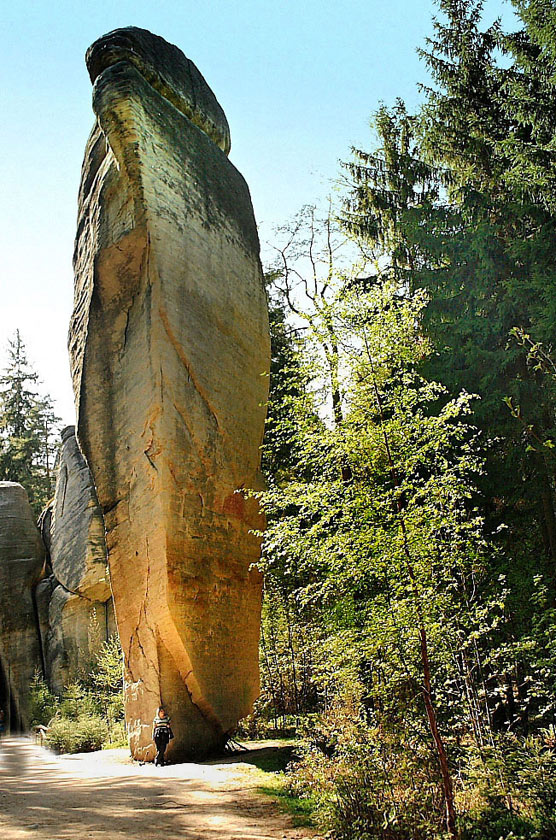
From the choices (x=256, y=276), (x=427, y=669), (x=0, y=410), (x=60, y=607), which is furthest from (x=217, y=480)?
(x=0, y=410)

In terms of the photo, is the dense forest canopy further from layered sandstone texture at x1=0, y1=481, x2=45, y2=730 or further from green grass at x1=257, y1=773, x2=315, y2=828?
layered sandstone texture at x1=0, y1=481, x2=45, y2=730

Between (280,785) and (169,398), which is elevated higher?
(169,398)

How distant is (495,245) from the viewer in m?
11.5

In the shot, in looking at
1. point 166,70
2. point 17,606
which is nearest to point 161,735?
point 166,70

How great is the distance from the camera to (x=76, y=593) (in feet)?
59.3

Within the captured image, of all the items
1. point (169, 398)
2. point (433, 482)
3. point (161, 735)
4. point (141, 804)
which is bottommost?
point (141, 804)

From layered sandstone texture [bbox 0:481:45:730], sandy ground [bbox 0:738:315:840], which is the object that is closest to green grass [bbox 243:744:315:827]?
sandy ground [bbox 0:738:315:840]

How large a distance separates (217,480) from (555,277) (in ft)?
19.6

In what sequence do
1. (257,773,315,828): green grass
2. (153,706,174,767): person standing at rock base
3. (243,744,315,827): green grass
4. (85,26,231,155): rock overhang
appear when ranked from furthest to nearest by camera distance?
(85,26,231,155): rock overhang, (153,706,174,767): person standing at rock base, (243,744,315,827): green grass, (257,773,315,828): green grass

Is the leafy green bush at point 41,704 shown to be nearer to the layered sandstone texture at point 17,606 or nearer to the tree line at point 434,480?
the layered sandstone texture at point 17,606

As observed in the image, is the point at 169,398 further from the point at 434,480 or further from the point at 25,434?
the point at 25,434

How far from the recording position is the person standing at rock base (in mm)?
8672

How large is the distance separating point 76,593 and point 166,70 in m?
13.0

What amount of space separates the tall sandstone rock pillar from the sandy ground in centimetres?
116
